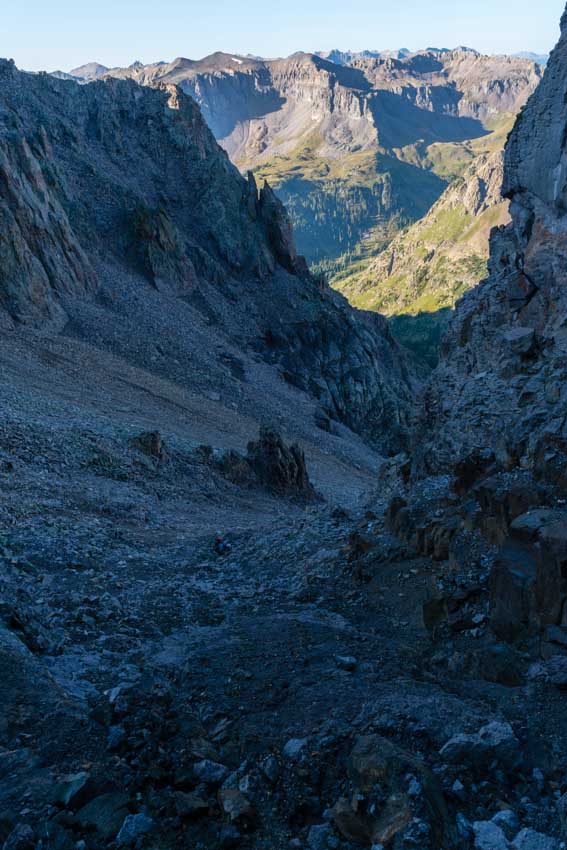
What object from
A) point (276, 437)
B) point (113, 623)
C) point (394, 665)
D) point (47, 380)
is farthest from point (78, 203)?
point (394, 665)

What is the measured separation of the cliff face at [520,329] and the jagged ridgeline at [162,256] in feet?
118

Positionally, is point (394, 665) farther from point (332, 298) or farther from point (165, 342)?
point (332, 298)

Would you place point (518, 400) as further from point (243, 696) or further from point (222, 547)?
point (243, 696)

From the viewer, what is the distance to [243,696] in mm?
11992

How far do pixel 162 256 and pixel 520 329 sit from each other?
58.6 meters

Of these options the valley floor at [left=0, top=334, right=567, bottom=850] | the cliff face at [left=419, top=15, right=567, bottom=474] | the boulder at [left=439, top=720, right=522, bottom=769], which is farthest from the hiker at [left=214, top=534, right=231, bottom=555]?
the boulder at [left=439, top=720, right=522, bottom=769]

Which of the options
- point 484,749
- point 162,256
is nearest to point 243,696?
point 484,749

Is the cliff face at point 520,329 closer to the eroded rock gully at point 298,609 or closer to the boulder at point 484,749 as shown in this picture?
the eroded rock gully at point 298,609

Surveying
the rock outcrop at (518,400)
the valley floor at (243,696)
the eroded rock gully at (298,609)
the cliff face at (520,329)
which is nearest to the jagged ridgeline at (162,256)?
the eroded rock gully at (298,609)

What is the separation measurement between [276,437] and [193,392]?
19.8 m

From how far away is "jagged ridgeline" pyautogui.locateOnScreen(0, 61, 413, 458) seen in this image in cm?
5962

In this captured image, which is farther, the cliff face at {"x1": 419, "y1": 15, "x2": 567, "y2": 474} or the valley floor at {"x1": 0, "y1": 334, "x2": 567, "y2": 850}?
the cliff face at {"x1": 419, "y1": 15, "x2": 567, "y2": 474}

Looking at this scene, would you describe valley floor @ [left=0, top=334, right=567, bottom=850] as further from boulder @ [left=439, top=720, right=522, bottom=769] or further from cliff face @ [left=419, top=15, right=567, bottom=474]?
cliff face @ [left=419, top=15, right=567, bottom=474]

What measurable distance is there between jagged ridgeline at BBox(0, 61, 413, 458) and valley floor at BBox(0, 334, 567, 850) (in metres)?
37.3
